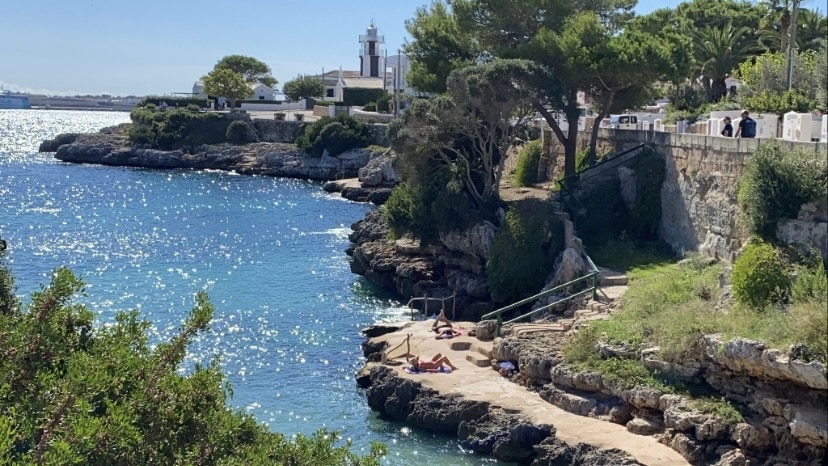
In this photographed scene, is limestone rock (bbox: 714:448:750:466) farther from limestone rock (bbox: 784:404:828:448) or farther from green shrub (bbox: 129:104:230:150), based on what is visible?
green shrub (bbox: 129:104:230:150)

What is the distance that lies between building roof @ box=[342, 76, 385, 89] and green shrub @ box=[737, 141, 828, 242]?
279 ft

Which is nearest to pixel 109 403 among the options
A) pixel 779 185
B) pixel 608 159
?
pixel 779 185

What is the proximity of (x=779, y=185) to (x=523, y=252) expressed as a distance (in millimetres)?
11704

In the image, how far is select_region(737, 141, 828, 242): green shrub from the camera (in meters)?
20.7

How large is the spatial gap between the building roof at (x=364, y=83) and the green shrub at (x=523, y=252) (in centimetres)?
7363

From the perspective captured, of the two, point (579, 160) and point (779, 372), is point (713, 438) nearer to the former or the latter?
point (779, 372)

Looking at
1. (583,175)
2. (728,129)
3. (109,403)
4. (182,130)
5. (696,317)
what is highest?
(728,129)

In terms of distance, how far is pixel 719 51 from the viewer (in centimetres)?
5062

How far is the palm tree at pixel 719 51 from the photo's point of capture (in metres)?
50.6

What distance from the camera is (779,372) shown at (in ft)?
58.3

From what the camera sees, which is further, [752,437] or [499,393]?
[499,393]

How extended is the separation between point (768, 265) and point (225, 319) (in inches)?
750

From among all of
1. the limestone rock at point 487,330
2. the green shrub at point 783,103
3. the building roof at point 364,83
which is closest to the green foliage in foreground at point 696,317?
the limestone rock at point 487,330

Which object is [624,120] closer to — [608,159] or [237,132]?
[608,159]
